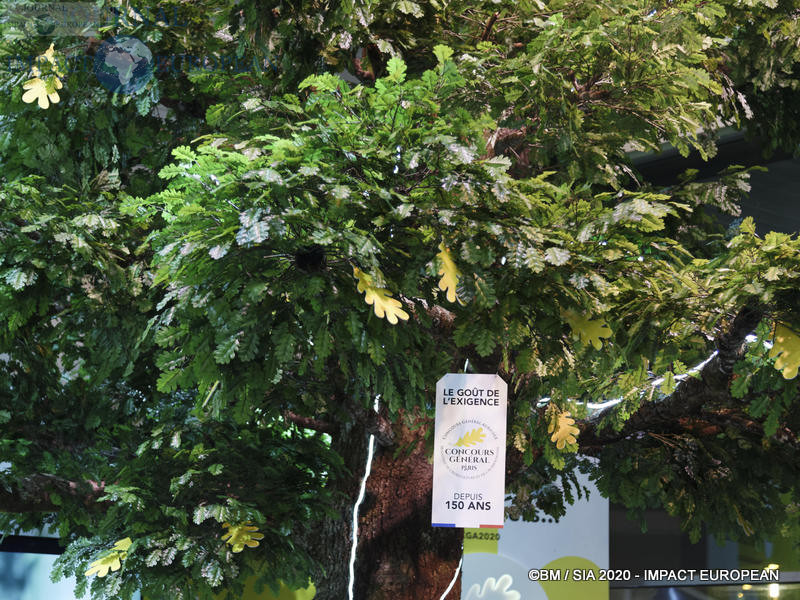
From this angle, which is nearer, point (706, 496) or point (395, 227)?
point (395, 227)

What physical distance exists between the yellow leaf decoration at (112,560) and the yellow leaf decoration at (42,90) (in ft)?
5.14

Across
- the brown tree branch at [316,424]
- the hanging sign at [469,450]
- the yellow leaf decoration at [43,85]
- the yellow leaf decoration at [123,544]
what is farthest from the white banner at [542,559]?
the yellow leaf decoration at [43,85]

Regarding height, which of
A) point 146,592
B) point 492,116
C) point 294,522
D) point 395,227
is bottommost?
point 146,592

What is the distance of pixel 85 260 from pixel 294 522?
1.36 metres

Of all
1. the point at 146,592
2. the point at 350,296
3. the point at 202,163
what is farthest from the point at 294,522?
the point at 202,163

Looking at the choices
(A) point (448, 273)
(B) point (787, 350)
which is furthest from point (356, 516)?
(B) point (787, 350)

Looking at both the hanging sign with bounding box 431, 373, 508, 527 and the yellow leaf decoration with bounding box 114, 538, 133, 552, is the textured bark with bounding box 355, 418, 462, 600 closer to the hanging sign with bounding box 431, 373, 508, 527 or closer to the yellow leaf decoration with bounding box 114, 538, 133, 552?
the yellow leaf decoration with bounding box 114, 538, 133, 552

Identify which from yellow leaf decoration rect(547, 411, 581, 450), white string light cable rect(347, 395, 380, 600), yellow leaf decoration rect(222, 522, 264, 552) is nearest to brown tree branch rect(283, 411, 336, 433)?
white string light cable rect(347, 395, 380, 600)

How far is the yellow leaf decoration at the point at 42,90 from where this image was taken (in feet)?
10.3

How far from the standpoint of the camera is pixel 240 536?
10.7 feet

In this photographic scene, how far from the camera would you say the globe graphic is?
137 inches

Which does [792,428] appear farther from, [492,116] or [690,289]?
[492,116]

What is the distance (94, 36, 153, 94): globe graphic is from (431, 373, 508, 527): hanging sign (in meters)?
1.86

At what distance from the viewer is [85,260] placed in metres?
3.18
